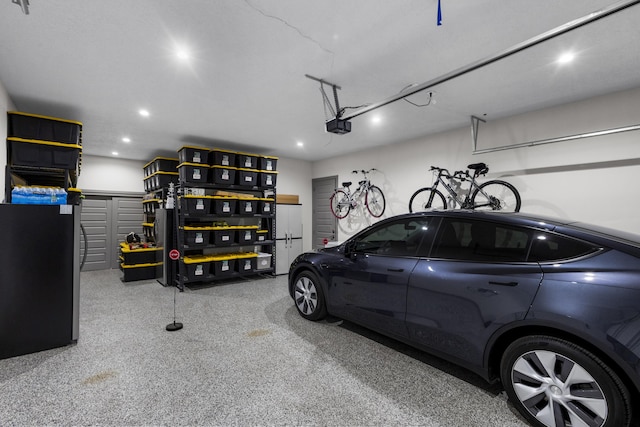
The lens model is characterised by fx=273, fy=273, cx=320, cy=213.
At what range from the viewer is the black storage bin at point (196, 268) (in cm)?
471

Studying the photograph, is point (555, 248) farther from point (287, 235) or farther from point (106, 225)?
point (106, 225)

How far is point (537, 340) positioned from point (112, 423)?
8.55ft

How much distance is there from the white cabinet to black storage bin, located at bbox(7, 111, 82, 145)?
11.4ft

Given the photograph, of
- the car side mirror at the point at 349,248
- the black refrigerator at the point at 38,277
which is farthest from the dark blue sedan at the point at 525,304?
the black refrigerator at the point at 38,277

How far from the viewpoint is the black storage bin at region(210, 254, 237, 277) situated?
4973 millimetres

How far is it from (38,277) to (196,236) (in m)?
2.37

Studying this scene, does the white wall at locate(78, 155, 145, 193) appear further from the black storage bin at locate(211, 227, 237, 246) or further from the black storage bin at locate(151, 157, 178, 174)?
the black storage bin at locate(211, 227, 237, 246)

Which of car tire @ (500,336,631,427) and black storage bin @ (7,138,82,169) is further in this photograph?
black storage bin @ (7,138,82,169)

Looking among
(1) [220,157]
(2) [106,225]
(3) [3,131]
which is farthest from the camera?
(2) [106,225]

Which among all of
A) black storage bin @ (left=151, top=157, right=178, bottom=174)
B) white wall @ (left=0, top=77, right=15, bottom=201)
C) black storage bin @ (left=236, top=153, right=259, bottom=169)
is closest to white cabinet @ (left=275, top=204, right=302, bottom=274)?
black storage bin @ (left=236, top=153, right=259, bottom=169)

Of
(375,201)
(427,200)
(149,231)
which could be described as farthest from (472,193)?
(149,231)

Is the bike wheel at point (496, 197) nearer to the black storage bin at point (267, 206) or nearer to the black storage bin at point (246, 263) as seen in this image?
the black storage bin at point (267, 206)

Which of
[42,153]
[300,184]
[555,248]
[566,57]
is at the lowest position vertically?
[555,248]

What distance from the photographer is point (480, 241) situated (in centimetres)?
199
